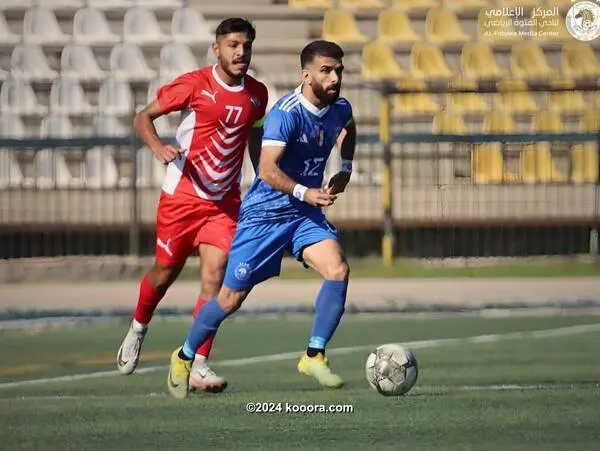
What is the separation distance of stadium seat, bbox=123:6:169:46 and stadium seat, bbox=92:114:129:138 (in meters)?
1.84

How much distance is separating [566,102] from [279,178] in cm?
1445

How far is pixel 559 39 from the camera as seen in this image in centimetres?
2369

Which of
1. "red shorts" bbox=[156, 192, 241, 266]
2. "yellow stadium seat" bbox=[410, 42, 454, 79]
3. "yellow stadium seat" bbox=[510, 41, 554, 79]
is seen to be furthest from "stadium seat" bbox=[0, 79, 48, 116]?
"red shorts" bbox=[156, 192, 241, 266]

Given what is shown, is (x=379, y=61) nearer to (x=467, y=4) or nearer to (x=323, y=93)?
(x=467, y=4)

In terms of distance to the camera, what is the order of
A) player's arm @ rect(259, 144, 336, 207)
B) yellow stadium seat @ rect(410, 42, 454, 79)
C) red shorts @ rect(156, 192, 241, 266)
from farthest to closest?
1. yellow stadium seat @ rect(410, 42, 454, 79)
2. red shorts @ rect(156, 192, 241, 266)
3. player's arm @ rect(259, 144, 336, 207)

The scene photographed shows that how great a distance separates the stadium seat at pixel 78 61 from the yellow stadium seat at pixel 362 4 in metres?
3.84

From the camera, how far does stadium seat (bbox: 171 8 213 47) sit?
23.5m

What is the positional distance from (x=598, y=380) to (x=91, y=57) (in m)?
15.5

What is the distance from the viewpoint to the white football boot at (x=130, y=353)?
387 inches

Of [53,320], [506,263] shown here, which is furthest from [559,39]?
[53,320]

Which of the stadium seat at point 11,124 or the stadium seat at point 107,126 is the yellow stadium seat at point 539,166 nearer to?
the stadium seat at point 107,126

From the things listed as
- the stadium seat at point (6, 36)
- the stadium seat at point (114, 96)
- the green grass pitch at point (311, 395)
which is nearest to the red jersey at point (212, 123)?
the green grass pitch at point (311, 395)

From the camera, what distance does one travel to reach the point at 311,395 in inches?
340

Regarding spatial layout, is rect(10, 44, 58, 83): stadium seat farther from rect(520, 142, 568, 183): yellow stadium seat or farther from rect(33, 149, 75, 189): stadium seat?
rect(520, 142, 568, 183): yellow stadium seat
